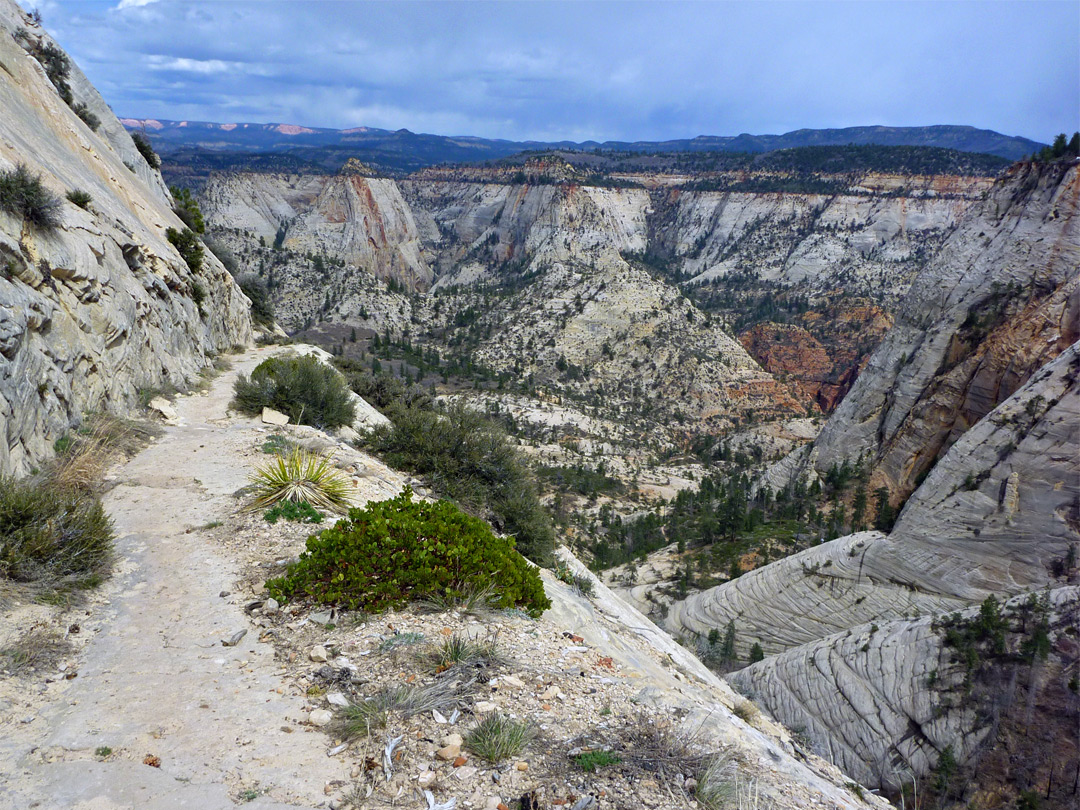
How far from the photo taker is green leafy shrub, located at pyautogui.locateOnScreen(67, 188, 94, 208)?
1439 cm

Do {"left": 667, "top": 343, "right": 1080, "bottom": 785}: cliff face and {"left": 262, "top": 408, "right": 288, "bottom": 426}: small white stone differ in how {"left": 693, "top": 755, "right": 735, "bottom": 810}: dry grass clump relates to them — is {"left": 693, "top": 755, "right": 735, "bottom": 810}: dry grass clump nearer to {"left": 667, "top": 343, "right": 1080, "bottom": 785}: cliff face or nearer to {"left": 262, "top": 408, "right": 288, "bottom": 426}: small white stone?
{"left": 262, "top": 408, "right": 288, "bottom": 426}: small white stone

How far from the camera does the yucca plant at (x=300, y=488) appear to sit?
344 inches

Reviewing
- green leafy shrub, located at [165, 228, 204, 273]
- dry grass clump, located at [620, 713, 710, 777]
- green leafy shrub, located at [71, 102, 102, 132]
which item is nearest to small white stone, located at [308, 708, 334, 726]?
dry grass clump, located at [620, 713, 710, 777]

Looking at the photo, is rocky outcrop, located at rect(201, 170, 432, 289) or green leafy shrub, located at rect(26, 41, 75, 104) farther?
rocky outcrop, located at rect(201, 170, 432, 289)

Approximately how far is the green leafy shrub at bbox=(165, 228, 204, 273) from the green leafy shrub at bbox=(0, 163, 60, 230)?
11.0 meters

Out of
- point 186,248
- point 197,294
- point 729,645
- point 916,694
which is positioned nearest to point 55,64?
point 186,248

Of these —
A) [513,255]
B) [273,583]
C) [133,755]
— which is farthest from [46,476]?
[513,255]

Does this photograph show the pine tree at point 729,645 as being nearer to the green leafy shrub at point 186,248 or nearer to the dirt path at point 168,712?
the dirt path at point 168,712

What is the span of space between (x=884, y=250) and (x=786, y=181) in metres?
28.1

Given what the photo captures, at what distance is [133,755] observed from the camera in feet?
14.2

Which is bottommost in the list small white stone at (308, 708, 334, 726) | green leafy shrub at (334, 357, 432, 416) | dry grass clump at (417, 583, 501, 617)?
green leafy shrub at (334, 357, 432, 416)

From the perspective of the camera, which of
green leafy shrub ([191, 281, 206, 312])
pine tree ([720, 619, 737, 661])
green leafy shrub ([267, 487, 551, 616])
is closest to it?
green leafy shrub ([267, 487, 551, 616])

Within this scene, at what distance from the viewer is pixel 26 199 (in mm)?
11023

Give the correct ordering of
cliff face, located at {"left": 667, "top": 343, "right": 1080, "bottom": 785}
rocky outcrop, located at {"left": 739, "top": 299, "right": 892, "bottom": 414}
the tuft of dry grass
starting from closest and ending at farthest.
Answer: the tuft of dry grass, cliff face, located at {"left": 667, "top": 343, "right": 1080, "bottom": 785}, rocky outcrop, located at {"left": 739, "top": 299, "right": 892, "bottom": 414}
